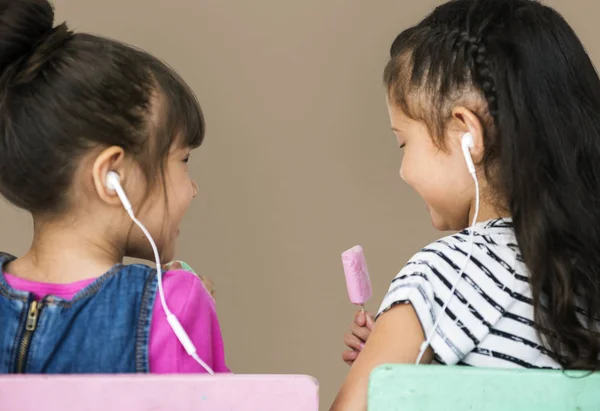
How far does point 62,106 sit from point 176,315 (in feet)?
0.83

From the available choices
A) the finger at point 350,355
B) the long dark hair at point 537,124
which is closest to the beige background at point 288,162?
the finger at point 350,355

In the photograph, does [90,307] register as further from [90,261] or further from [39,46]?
[39,46]

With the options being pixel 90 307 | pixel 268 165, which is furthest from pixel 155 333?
pixel 268 165

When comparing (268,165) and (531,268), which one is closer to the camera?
(531,268)

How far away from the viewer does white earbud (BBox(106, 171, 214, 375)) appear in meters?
0.91

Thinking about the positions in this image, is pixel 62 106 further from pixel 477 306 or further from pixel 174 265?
pixel 477 306

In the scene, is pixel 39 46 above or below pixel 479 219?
above

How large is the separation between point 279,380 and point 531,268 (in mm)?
336

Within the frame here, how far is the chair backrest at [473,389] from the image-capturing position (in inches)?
30.6

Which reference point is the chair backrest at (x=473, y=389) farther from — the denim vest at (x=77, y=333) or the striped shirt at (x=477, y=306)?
the denim vest at (x=77, y=333)

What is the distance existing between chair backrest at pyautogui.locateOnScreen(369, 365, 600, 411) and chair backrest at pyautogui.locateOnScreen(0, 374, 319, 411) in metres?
0.07

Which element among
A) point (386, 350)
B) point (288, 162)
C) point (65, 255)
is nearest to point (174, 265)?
point (65, 255)

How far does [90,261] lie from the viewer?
3.21 feet

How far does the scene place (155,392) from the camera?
30.3 inches
